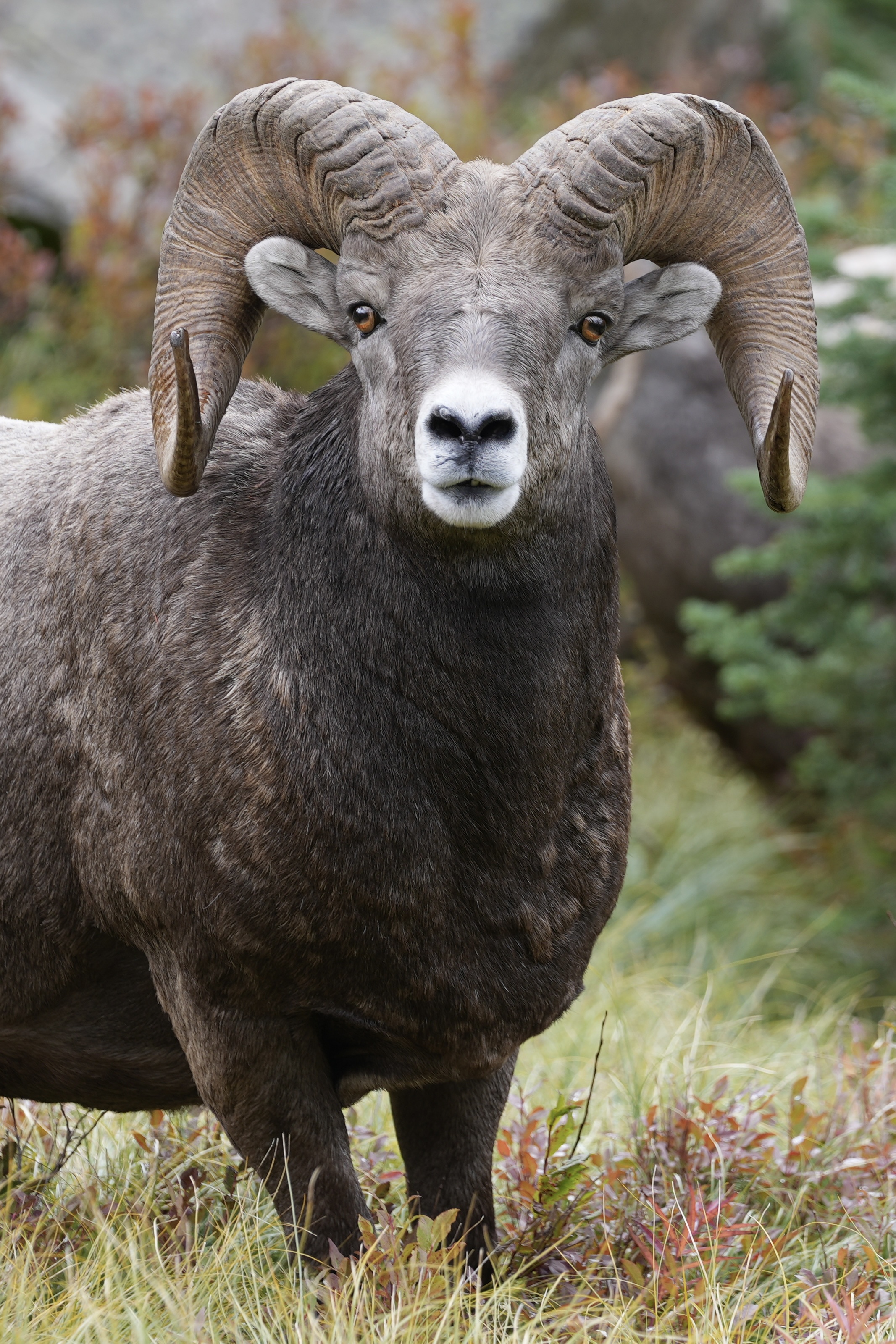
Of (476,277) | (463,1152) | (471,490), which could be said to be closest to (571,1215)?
(463,1152)

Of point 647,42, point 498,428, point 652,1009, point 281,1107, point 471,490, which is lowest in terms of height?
point 652,1009

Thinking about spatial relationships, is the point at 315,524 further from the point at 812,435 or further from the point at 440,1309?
the point at 440,1309

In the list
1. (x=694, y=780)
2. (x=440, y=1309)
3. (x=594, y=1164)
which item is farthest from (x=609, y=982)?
(x=694, y=780)

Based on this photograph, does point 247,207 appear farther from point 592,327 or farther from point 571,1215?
point 571,1215

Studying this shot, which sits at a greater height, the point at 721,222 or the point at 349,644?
the point at 721,222

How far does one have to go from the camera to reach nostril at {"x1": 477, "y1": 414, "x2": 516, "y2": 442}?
3203mm

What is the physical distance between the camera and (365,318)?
3785mm

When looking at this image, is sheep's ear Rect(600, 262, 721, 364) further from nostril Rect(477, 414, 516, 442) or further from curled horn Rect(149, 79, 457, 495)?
nostril Rect(477, 414, 516, 442)

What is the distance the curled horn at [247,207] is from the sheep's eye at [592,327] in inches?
18.9

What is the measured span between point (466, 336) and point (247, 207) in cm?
93

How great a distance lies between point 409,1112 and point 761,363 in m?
2.30

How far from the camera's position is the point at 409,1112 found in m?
4.25

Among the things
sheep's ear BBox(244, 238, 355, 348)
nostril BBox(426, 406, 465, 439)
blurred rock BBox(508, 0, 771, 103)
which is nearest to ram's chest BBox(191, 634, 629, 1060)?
nostril BBox(426, 406, 465, 439)

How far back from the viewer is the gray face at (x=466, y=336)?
3.25 meters
